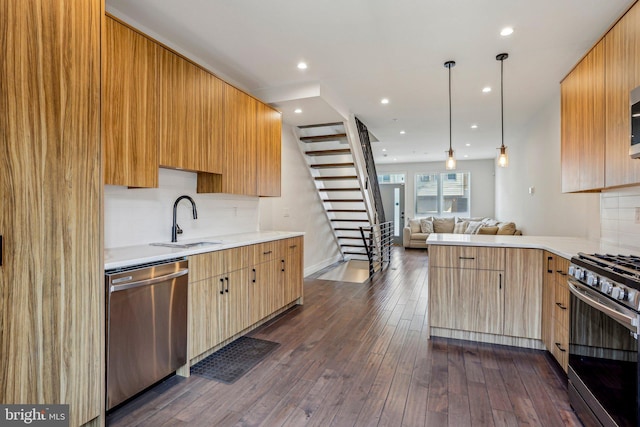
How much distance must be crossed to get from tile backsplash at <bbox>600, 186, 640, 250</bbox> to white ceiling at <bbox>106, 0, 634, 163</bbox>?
1393 millimetres

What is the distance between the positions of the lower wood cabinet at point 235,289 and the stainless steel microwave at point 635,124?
2785 millimetres

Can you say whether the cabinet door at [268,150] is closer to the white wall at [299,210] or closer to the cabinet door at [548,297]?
the white wall at [299,210]

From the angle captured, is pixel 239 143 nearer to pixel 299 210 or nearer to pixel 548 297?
pixel 299 210

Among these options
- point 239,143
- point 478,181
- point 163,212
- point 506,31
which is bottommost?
point 163,212

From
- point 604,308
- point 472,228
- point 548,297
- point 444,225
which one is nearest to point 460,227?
point 472,228

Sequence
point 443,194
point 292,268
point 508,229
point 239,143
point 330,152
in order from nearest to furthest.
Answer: point 239,143
point 292,268
point 330,152
point 508,229
point 443,194

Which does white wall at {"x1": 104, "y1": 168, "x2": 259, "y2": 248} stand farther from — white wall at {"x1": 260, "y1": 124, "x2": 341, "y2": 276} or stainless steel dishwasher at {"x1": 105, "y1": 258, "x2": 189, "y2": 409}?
white wall at {"x1": 260, "y1": 124, "x2": 341, "y2": 276}

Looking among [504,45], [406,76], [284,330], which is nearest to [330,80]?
[406,76]

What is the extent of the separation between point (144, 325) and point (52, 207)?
0.90 m

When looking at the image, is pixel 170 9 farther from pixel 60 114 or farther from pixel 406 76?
pixel 406 76

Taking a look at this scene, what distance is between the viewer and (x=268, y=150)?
3900mm

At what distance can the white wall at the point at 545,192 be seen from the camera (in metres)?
3.61

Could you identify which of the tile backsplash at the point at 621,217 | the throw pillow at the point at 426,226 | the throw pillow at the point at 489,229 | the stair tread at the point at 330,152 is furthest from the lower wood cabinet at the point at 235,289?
the throw pillow at the point at 426,226

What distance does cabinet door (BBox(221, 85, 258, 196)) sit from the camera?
127 inches
